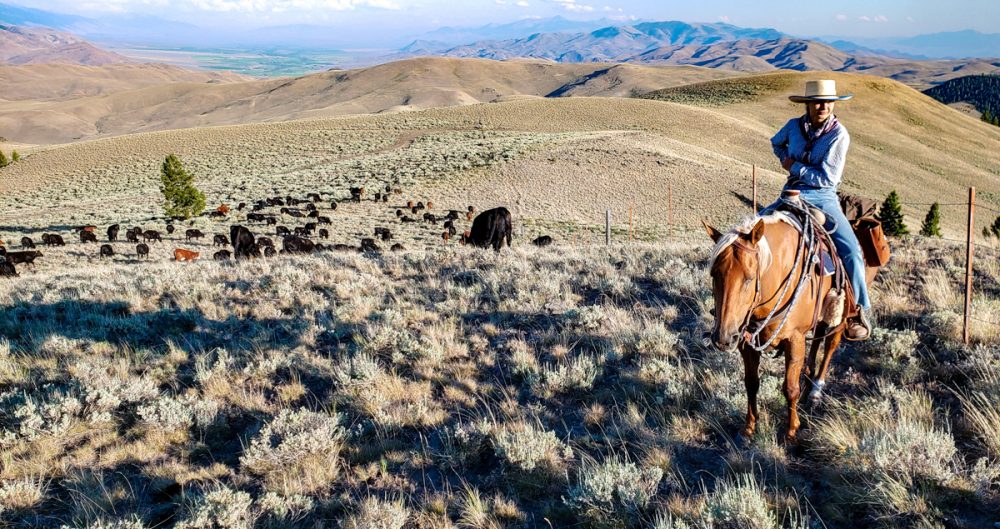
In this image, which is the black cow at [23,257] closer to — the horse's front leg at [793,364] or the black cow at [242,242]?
the black cow at [242,242]

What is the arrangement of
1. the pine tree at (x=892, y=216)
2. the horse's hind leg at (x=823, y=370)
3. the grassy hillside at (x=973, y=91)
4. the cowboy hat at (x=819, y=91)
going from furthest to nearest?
the grassy hillside at (x=973, y=91) < the pine tree at (x=892, y=216) < the horse's hind leg at (x=823, y=370) < the cowboy hat at (x=819, y=91)

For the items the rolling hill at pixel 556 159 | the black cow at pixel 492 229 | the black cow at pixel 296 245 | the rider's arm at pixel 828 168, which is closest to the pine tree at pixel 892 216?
the rolling hill at pixel 556 159

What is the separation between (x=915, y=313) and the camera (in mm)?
6121

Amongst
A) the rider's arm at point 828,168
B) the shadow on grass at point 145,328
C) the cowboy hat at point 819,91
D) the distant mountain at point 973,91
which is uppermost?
the distant mountain at point 973,91

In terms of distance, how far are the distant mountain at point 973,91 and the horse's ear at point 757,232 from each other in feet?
680

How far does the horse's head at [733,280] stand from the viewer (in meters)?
3.20

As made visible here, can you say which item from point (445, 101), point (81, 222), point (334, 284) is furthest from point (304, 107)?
point (334, 284)

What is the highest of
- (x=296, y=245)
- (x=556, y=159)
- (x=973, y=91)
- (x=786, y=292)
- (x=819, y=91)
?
(x=973, y=91)

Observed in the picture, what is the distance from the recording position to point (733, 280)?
3.24 meters

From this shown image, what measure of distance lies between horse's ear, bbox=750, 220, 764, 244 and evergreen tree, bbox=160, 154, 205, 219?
31550 millimetres

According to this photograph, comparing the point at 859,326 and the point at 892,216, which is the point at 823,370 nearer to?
the point at 859,326

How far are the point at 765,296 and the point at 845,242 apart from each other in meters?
1.27

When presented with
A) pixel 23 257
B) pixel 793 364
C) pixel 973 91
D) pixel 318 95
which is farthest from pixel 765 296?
pixel 973 91

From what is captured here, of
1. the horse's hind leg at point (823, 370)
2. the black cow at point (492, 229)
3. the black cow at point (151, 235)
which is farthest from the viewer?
the black cow at point (151, 235)
